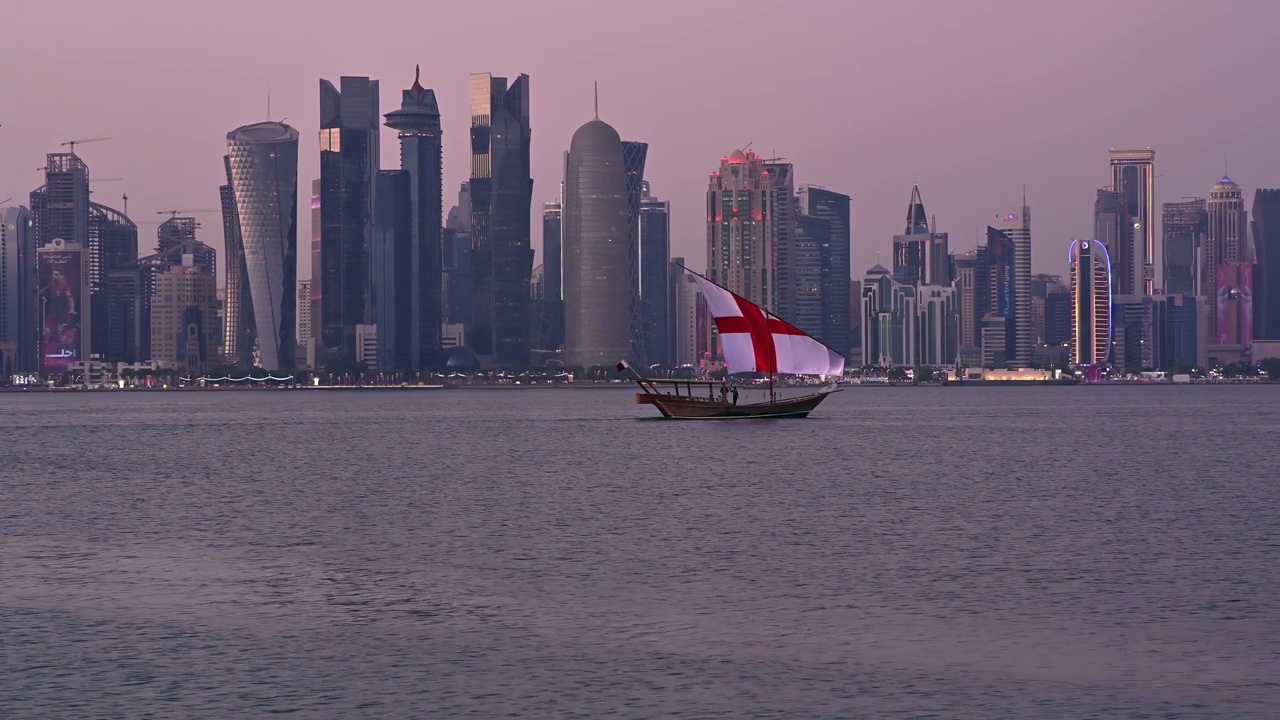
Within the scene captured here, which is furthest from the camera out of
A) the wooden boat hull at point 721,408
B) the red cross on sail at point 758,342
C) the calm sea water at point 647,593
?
the wooden boat hull at point 721,408

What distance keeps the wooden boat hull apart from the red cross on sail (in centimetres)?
827

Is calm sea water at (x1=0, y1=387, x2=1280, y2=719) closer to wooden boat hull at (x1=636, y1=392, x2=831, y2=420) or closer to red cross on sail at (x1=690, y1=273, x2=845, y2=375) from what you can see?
red cross on sail at (x1=690, y1=273, x2=845, y2=375)

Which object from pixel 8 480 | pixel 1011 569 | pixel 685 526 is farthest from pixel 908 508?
pixel 8 480

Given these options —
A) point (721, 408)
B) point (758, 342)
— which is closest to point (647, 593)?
point (758, 342)

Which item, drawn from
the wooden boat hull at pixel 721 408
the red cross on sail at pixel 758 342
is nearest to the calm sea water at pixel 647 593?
the red cross on sail at pixel 758 342

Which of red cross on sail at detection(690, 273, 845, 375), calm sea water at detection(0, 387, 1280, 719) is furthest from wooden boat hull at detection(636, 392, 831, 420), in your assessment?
A: calm sea water at detection(0, 387, 1280, 719)

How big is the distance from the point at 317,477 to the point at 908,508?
3991 cm

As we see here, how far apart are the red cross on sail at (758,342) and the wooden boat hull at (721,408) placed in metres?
8.27

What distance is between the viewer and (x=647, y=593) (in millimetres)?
44781

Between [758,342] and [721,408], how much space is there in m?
10.3

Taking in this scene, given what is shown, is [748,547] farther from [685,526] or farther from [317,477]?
[317,477]

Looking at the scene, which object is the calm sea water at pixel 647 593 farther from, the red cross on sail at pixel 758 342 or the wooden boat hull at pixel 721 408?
the wooden boat hull at pixel 721 408

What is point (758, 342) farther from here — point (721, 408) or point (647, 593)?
point (647, 593)

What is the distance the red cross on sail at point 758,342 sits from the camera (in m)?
154
